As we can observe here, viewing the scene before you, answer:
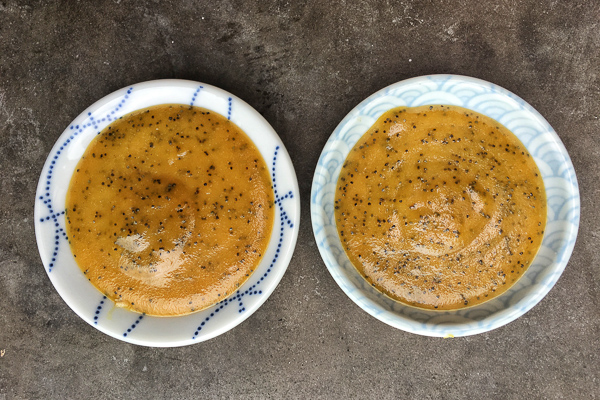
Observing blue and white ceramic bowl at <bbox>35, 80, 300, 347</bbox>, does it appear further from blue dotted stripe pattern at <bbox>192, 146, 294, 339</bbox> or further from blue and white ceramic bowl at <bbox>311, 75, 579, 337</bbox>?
blue and white ceramic bowl at <bbox>311, 75, 579, 337</bbox>

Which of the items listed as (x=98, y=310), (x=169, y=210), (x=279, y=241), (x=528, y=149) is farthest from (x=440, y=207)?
(x=98, y=310)

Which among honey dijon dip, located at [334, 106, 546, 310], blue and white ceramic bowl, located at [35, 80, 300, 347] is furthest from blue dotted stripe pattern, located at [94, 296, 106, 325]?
honey dijon dip, located at [334, 106, 546, 310]

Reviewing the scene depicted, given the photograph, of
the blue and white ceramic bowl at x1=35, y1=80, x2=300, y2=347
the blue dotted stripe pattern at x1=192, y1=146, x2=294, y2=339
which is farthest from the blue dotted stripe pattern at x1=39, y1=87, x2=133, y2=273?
the blue dotted stripe pattern at x1=192, y1=146, x2=294, y2=339

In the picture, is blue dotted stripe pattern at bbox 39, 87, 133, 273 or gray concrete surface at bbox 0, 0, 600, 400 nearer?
blue dotted stripe pattern at bbox 39, 87, 133, 273

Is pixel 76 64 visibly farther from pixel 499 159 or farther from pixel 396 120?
pixel 499 159

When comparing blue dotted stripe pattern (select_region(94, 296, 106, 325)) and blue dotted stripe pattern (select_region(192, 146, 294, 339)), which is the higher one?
blue dotted stripe pattern (select_region(192, 146, 294, 339))

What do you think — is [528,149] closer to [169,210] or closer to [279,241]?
[279,241]

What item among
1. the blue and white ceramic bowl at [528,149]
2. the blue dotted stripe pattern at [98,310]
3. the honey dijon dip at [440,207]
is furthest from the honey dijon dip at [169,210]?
the honey dijon dip at [440,207]
